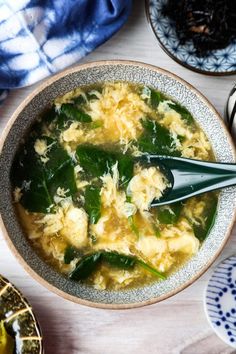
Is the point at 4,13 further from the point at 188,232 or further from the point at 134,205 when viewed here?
the point at 188,232

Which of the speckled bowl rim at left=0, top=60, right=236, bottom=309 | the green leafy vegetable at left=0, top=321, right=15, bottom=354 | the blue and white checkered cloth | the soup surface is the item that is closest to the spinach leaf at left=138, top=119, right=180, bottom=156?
the soup surface

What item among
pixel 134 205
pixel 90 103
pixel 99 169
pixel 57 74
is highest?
pixel 57 74

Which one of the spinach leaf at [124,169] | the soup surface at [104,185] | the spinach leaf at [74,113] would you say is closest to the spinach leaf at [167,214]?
the soup surface at [104,185]

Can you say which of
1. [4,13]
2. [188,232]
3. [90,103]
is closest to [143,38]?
[90,103]

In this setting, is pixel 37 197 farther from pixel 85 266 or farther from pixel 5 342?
pixel 5 342

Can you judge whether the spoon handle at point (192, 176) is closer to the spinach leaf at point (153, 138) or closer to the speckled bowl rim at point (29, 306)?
the spinach leaf at point (153, 138)

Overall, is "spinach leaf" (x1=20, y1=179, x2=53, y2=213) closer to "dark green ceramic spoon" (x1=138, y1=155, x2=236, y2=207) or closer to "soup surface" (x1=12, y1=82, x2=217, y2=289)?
"soup surface" (x1=12, y1=82, x2=217, y2=289)
